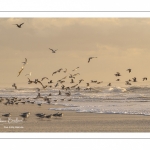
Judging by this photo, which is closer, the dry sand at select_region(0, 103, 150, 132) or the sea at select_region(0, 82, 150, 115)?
the dry sand at select_region(0, 103, 150, 132)

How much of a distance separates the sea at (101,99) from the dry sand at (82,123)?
1.12 meters

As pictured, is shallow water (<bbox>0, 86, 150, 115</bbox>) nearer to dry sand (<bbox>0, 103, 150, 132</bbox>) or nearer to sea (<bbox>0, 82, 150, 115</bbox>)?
sea (<bbox>0, 82, 150, 115</bbox>)

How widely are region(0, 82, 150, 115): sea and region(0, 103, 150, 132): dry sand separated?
1116 mm

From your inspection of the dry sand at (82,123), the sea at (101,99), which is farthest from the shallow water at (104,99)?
the dry sand at (82,123)

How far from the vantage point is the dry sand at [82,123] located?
639 inches

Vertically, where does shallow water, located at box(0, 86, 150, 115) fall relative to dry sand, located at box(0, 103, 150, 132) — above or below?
above

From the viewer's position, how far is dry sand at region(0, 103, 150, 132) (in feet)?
53.2

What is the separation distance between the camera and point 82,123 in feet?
56.5

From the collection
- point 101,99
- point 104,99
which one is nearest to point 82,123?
point 101,99

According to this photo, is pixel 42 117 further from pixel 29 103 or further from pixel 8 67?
pixel 29 103

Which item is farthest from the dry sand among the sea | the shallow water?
the shallow water

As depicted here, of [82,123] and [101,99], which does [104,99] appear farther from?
[82,123]

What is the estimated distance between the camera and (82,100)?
982 inches
